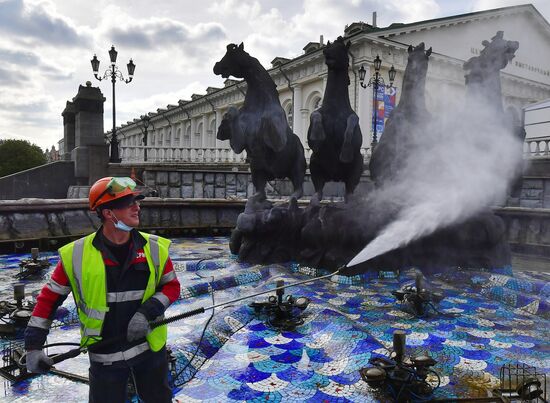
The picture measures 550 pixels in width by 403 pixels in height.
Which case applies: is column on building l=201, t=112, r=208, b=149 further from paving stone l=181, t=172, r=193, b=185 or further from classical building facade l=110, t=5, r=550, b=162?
paving stone l=181, t=172, r=193, b=185

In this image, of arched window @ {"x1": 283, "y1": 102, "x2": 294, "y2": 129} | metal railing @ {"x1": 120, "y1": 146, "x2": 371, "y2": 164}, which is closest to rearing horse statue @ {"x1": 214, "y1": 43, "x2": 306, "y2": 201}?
metal railing @ {"x1": 120, "y1": 146, "x2": 371, "y2": 164}

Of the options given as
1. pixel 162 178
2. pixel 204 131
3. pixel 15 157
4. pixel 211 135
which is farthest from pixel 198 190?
pixel 204 131

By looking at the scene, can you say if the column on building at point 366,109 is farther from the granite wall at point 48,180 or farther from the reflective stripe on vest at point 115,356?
the reflective stripe on vest at point 115,356

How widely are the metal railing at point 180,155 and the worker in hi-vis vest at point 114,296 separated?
66.9 feet

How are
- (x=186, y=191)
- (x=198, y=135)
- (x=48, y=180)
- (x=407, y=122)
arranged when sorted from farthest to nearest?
(x=198, y=135)
(x=48, y=180)
(x=186, y=191)
(x=407, y=122)

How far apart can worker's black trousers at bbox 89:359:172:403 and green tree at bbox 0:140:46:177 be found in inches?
1443

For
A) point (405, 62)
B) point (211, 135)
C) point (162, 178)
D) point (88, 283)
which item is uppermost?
point (405, 62)

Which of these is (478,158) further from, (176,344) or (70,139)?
(70,139)

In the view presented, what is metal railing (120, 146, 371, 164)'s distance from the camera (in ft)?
73.1

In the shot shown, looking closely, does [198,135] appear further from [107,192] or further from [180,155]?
[107,192]

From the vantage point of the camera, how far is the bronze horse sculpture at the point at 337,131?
8.50 meters

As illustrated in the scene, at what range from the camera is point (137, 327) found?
2.48 meters

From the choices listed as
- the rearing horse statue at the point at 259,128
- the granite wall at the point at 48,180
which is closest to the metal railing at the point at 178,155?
the granite wall at the point at 48,180

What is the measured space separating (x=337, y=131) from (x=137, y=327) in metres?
6.91
